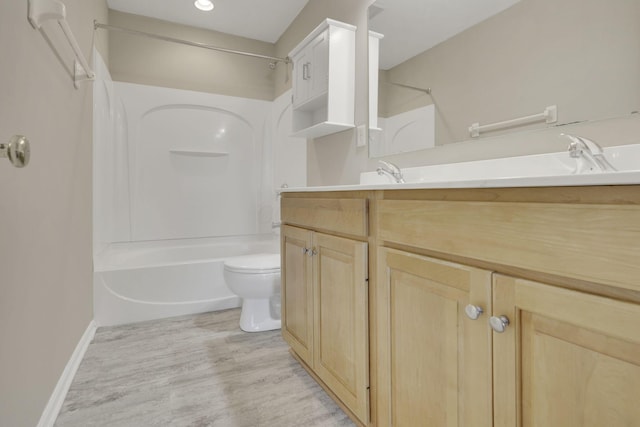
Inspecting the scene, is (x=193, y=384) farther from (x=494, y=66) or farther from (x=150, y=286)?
(x=494, y=66)

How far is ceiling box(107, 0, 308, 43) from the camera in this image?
2.71m

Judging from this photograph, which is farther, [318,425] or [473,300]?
[318,425]

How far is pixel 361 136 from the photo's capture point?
6.29 ft

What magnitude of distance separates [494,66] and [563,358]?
3.44ft

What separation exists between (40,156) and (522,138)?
1.71 m

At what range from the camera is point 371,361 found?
3.42 feet

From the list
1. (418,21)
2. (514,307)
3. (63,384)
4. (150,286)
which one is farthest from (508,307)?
(150,286)

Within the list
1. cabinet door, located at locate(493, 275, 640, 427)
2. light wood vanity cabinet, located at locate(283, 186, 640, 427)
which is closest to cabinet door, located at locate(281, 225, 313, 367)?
light wood vanity cabinet, located at locate(283, 186, 640, 427)

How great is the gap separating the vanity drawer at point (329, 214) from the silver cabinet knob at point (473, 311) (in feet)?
1.38

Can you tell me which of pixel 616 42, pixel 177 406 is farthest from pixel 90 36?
pixel 616 42

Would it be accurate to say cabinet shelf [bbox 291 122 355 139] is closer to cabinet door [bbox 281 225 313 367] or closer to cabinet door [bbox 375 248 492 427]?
cabinet door [bbox 281 225 313 367]

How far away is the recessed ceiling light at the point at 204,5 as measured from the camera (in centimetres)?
269

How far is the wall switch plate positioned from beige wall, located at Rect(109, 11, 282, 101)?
1.82 metres

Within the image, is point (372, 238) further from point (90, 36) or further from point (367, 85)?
point (90, 36)
